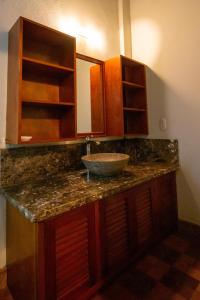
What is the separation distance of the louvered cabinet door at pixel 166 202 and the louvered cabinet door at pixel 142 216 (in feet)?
0.45

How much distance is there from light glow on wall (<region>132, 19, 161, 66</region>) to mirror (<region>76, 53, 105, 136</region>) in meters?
0.58

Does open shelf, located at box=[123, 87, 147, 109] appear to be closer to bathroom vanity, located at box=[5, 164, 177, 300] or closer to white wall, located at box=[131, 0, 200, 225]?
white wall, located at box=[131, 0, 200, 225]

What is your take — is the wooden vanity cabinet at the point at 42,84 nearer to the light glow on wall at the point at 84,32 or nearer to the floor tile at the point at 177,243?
the light glow on wall at the point at 84,32

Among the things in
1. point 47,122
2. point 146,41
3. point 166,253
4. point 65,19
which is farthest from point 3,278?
point 146,41

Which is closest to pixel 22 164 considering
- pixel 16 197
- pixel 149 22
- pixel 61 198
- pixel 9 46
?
pixel 16 197

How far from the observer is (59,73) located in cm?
164

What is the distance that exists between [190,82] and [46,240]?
191 centimetres

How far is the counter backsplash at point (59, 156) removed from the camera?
1427 millimetres

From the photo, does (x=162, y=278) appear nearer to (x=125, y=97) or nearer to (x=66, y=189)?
(x=66, y=189)

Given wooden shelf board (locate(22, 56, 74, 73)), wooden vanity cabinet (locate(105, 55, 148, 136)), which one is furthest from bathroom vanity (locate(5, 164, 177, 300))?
wooden shelf board (locate(22, 56, 74, 73))

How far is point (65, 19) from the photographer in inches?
72.2

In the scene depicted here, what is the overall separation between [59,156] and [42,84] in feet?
2.11

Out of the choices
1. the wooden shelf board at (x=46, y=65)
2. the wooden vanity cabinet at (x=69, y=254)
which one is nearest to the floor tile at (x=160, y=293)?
the wooden vanity cabinet at (x=69, y=254)

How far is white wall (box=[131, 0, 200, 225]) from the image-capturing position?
6.26ft
